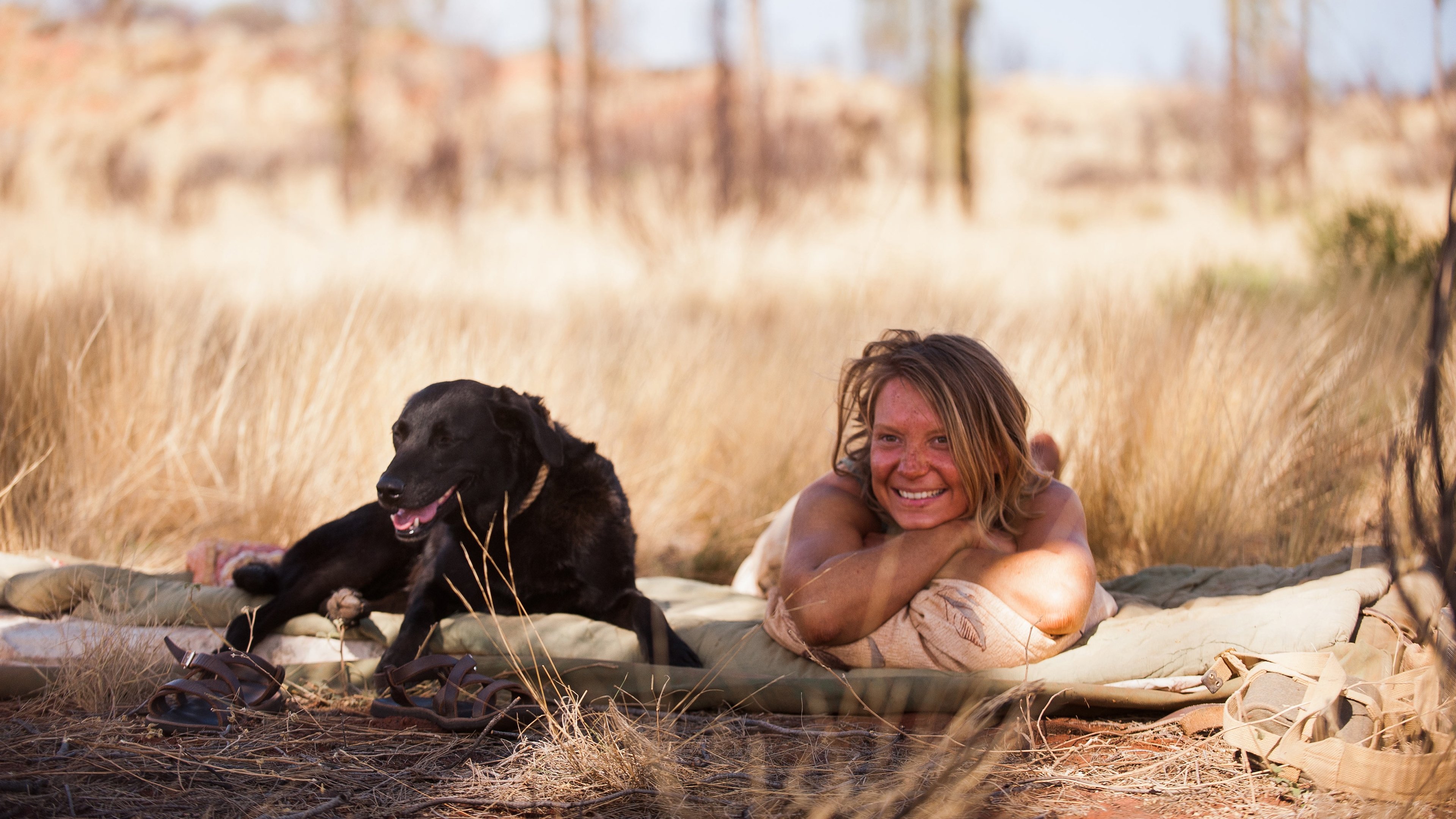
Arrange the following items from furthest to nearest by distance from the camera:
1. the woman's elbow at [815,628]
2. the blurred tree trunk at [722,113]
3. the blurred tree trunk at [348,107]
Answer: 1. the blurred tree trunk at [348,107]
2. the blurred tree trunk at [722,113]
3. the woman's elbow at [815,628]

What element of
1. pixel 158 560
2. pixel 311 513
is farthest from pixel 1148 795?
pixel 158 560

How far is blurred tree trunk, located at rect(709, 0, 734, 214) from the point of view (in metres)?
11.4

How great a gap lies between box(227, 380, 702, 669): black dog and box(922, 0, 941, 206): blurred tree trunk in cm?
1834

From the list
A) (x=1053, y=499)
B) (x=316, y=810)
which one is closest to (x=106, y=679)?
(x=316, y=810)

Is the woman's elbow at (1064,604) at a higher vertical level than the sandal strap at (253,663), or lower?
higher

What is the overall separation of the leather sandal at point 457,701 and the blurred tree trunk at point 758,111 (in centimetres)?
937

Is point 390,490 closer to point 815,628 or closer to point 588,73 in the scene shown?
point 815,628

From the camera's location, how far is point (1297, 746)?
2.13 metres

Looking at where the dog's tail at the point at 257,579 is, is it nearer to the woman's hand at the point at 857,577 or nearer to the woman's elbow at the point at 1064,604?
the woman's hand at the point at 857,577

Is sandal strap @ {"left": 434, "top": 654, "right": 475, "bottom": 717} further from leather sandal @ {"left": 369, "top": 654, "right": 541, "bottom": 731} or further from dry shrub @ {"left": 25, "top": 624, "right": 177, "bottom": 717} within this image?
dry shrub @ {"left": 25, "top": 624, "right": 177, "bottom": 717}

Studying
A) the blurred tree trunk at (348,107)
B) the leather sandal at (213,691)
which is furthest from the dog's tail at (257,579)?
the blurred tree trunk at (348,107)

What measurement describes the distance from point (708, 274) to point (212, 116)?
1363 inches

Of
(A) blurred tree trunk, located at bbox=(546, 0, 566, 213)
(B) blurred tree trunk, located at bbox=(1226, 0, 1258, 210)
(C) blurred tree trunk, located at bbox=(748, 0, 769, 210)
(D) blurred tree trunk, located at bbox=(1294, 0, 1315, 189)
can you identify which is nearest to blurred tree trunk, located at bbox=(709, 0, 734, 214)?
(C) blurred tree trunk, located at bbox=(748, 0, 769, 210)

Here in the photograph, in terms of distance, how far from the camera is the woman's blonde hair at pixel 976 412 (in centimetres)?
270
